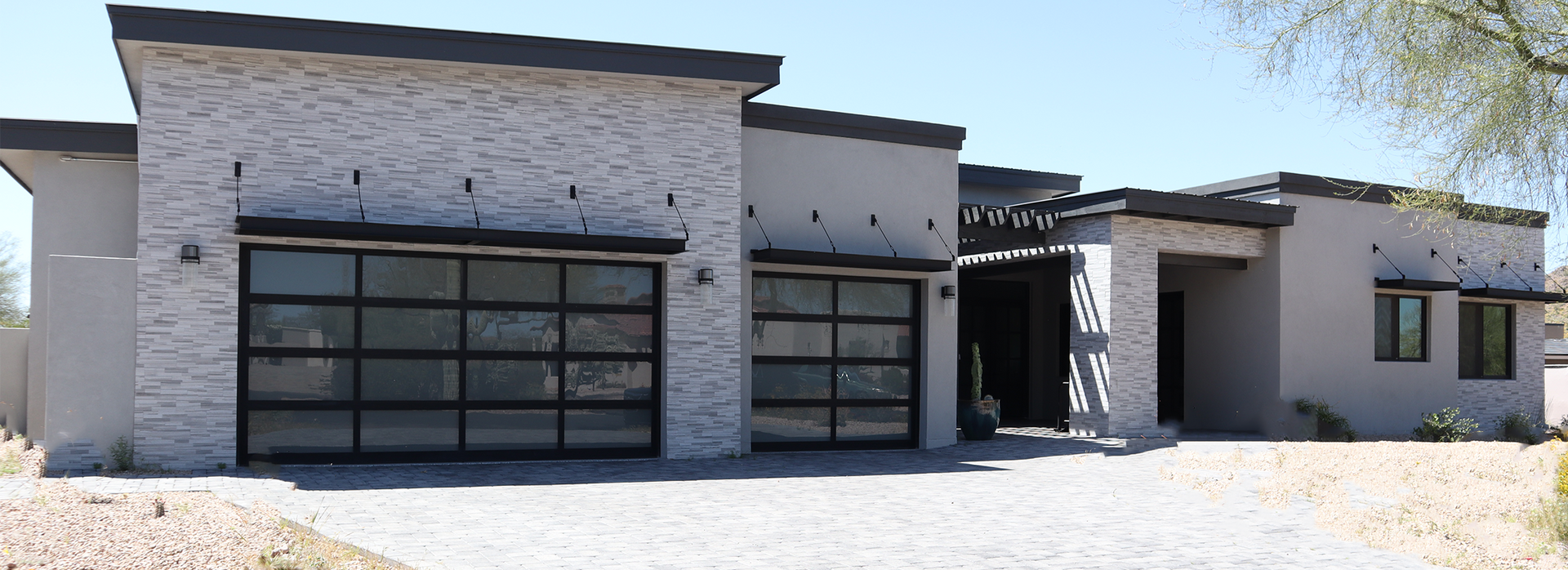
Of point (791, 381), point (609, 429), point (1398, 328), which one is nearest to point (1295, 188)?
point (1398, 328)

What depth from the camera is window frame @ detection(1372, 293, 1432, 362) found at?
20.8 meters

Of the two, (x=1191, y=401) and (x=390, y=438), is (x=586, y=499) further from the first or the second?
(x=1191, y=401)

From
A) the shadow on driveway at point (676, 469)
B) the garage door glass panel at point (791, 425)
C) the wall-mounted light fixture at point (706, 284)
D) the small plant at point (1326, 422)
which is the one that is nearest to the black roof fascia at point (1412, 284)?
the small plant at point (1326, 422)

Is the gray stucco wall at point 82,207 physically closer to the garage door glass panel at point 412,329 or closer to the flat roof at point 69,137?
the flat roof at point 69,137

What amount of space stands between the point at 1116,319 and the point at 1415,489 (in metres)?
6.11

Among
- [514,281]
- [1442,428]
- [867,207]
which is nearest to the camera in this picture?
[514,281]

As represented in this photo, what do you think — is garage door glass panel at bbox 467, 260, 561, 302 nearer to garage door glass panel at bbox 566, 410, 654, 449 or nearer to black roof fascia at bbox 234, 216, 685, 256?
black roof fascia at bbox 234, 216, 685, 256

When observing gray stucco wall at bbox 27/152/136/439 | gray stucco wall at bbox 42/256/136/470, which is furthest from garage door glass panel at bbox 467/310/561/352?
gray stucco wall at bbox 27/152/136/439

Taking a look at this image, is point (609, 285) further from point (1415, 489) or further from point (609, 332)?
point (1415, 489)

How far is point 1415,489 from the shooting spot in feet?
40.2

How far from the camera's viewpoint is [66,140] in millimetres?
13711

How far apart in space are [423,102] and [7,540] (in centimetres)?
693

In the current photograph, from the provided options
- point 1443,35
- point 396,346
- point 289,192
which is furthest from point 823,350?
point 1443,35

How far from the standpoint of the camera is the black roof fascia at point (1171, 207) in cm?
1775
